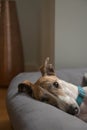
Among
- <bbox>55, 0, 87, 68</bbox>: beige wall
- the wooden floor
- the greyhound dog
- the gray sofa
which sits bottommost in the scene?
the wooden floor

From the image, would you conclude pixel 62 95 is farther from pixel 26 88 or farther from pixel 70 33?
pixel 70 33

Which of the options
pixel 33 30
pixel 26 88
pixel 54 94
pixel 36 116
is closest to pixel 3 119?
pixel 26 88


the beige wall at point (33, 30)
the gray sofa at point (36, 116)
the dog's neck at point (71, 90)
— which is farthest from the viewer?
the beige wall at point (33, 30)

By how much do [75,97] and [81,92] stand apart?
0.25 feet

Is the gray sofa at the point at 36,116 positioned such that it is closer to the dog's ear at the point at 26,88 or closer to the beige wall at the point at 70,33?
the dog's ear at the point at 26,88

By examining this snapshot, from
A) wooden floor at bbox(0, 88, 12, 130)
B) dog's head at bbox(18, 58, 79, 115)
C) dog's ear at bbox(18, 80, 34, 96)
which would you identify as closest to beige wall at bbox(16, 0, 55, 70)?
wooden floor at bbox(0, 88, 12, 130)

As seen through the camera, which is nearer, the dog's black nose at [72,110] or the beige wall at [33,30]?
the dog's black nose at [72,110]

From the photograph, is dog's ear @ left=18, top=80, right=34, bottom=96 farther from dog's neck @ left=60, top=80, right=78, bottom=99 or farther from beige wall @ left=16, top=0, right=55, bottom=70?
beige wall @ left=16, top=0, right=55, bottom=70

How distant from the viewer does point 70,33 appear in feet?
8.82

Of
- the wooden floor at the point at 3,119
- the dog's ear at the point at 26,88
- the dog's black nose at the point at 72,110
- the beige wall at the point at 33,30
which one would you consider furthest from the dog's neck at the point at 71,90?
the beige wall at the point at 33,30

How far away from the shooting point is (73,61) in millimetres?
2756

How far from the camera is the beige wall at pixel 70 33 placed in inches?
103

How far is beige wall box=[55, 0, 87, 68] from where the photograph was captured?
2.62 metres

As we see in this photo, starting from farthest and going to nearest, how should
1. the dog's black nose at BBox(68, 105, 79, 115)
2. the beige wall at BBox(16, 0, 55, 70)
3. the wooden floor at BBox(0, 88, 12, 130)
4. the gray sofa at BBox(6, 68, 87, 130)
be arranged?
1. the beige wall at BBox(16, 0, 55, 70)
2. the wooden floor at BBox(0, 88, 12, 130)
3. the dog's black nose at BBox(68, 105, 79, 115)
4. the gray sofa at BBox(6, 68, 87, 130)
